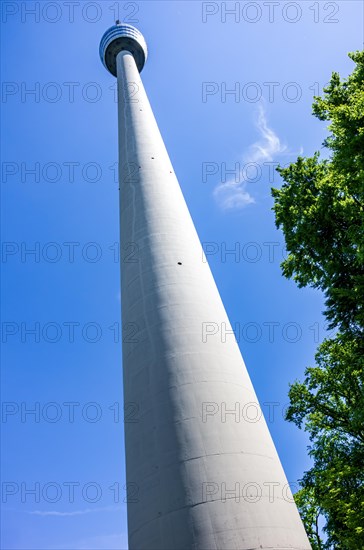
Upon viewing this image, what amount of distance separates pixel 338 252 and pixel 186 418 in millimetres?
11766

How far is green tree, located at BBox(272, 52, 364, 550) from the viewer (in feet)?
48.4

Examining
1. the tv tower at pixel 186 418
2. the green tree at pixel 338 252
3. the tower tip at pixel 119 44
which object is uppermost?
the tower tip at pixel 119 44

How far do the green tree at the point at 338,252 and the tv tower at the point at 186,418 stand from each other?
235 inches

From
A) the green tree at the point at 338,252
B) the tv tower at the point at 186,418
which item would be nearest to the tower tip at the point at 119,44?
the green tree at the point at 338,252

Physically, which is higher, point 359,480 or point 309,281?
point 309,281

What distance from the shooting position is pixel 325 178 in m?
18.2

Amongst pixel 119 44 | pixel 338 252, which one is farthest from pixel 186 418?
pixel 119 44

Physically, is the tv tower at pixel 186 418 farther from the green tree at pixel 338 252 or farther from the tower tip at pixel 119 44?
the tower tip at pixel 119 44

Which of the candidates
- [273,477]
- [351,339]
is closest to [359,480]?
[351,339]

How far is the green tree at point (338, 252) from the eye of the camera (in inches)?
580

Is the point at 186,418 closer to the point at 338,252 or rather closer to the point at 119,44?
the point at 338,252

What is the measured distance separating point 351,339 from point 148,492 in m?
11.8

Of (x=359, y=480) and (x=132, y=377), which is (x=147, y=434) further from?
(x=359, y=480)

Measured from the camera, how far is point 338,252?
1770cm
